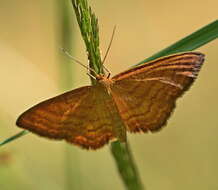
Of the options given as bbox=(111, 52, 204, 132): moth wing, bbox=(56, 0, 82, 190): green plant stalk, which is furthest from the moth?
bbox=(56, 0, 82, 190): green plant stalk

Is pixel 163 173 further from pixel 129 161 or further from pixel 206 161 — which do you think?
pixel 129 161

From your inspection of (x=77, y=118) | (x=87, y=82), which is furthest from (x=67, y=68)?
(x=87, y=82)

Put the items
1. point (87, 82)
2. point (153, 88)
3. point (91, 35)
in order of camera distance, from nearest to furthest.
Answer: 1. point (91, 35)
2. point (153, 88)
3. point (87, 82)

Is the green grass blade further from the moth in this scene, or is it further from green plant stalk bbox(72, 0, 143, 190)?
green plant stalk bbox(72, 0, 143, 190)

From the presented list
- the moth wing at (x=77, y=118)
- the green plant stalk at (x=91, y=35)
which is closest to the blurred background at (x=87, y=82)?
the moth wing at (x=77, y=118)

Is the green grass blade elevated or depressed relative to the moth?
elevated

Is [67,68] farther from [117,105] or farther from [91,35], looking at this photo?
[91,35]

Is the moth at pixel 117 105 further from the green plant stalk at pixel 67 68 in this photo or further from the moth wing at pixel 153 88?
the green plant stalk at pixel 67 68
